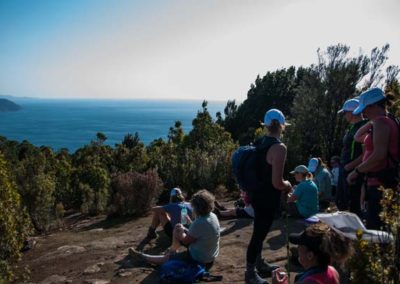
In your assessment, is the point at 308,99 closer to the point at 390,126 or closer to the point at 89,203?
the point at 89,203

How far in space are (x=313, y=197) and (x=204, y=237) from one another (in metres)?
2.11

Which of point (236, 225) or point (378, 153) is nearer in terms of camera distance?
point (378, 153)

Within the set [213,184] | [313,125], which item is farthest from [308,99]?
[213,184]

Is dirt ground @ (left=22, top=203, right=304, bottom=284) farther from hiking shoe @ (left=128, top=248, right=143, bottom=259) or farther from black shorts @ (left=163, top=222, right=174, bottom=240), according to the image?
black shorts @ (left=163, top=222, right=174, bottom=240)

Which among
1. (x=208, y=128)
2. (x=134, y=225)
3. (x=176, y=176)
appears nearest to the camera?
(x=134, y=225)

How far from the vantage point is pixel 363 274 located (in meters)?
2.26

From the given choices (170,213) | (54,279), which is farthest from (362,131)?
(54,279)

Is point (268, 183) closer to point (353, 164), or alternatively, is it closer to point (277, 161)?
point (277, 161)

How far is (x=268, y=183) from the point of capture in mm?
4246

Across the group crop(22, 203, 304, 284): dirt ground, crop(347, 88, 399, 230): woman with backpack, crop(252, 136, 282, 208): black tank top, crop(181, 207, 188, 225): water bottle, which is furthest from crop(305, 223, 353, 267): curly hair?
crop(181, 207, 188, 225): water bottle

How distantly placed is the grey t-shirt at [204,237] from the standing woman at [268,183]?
2.38 feet

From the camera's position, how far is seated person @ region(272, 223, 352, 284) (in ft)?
8.77

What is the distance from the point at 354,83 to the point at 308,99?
2.16m

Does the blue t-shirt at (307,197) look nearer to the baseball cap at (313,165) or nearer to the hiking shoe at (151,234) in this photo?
the baseball cap at (313,165)
